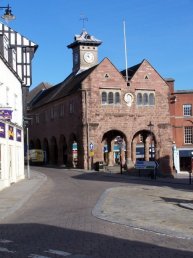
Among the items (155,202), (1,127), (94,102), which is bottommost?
(155,202)

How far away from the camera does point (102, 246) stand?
387 inches

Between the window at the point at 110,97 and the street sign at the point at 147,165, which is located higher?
the window at the point at 110,97

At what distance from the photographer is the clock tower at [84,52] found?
7475 centimetres

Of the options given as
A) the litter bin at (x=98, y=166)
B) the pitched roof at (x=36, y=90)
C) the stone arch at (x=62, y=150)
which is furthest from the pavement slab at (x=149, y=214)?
the pitched roof at (x=36, y=90)

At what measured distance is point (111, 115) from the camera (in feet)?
192

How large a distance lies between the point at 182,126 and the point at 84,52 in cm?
1932

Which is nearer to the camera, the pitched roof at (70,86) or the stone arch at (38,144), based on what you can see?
the pitched roof at (70,86)

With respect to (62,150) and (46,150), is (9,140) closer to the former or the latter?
(62,150)

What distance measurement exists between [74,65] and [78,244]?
6768cm

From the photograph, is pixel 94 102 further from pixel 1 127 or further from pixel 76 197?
pixel 76 197

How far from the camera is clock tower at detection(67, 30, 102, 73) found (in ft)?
245

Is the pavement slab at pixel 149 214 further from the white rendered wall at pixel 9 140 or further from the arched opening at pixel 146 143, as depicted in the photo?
the arched opening at pixel 146 143

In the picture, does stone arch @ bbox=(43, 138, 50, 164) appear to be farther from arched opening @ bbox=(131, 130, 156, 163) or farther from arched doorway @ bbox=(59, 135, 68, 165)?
arched opening @ bbox=(131, 130, 156, 163)

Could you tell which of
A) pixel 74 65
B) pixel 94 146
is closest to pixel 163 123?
pixel 94 146
